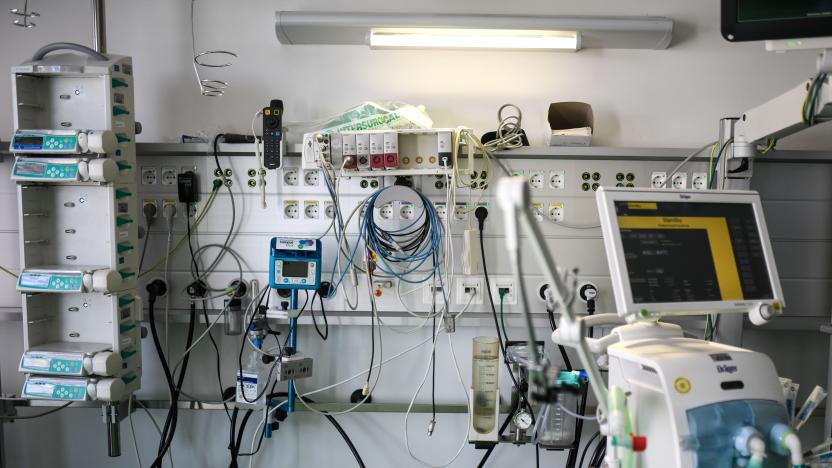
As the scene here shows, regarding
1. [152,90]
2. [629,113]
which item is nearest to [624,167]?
[629,113]

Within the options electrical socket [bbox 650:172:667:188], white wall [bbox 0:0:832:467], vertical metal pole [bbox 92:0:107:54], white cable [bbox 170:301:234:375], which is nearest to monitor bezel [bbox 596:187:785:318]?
electrical socket [bbox 650:172:667:188]

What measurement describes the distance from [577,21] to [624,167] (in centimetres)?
65

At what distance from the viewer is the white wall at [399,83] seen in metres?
2.35

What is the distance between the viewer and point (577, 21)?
219cm

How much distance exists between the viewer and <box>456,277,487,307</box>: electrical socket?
2.26 m

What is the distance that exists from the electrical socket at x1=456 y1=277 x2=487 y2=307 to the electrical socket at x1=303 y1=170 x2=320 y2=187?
750 mm

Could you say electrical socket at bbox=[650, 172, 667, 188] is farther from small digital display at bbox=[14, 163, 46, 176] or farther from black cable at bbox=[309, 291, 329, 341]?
small digital display at bbox=[14, 163, 46, 176]

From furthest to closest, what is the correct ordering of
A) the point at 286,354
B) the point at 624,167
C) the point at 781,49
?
the point at 624,167 < the point at 286,354 < the point at 781,49

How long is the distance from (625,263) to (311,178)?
1359 mm

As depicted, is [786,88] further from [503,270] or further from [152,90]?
[152,90]

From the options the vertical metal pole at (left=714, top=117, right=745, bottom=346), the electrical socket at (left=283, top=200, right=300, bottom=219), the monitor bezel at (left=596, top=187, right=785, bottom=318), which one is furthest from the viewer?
the electrical socket at (left=283, top=200, right=300, bottom=219)

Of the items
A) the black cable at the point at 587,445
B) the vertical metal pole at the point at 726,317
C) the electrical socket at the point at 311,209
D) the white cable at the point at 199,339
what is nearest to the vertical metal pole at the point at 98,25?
the electrical socket at the point at 311,209

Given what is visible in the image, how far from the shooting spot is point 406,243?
7.25 ft

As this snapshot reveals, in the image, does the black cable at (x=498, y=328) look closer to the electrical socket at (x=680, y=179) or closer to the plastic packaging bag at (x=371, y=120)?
the plastic packaging bag at (x=371, y=120)
